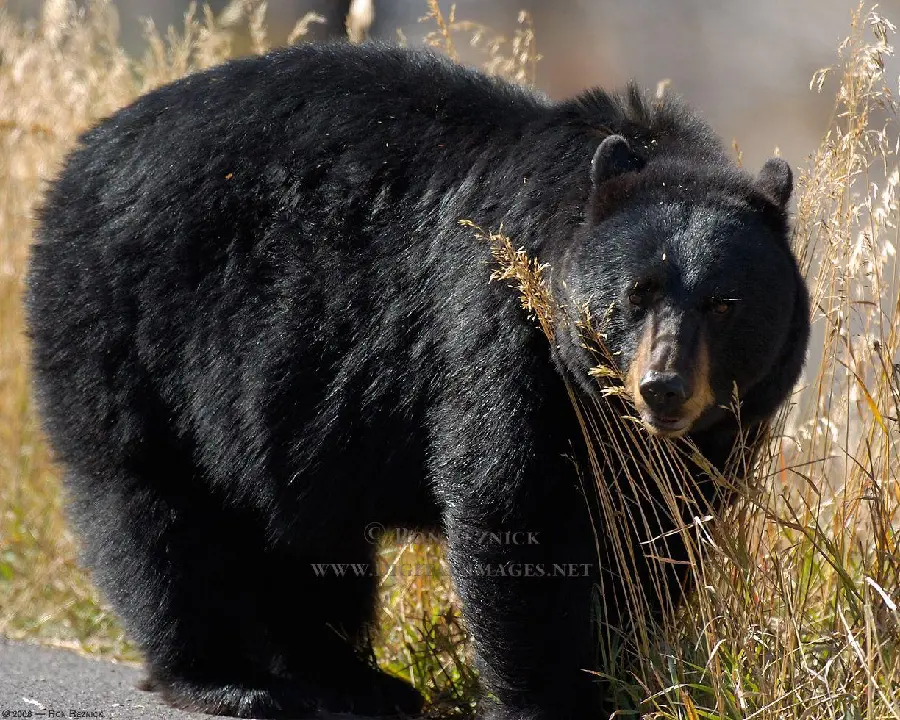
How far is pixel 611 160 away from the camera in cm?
397

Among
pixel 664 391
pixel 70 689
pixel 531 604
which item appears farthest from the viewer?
pixel 70 689

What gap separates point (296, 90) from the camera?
4.69 m

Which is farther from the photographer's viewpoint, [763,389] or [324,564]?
[324,564]

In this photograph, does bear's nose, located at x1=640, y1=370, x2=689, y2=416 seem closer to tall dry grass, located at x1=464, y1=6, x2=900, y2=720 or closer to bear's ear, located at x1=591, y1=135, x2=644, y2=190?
tall dry grass, located at x1=464, y1=6, x2=900, y2=720

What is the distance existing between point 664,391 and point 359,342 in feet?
4.35

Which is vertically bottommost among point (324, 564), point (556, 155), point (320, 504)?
point (324, 564)

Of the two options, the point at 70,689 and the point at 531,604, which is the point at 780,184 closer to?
the point at 531,604

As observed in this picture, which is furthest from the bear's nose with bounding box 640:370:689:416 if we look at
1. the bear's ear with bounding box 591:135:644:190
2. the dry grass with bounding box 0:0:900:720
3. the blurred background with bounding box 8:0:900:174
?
the blurred background with bounding box 8:0:900:174

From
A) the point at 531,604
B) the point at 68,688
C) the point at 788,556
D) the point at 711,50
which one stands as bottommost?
the point at 68,688

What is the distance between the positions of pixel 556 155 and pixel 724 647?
5.80 feet

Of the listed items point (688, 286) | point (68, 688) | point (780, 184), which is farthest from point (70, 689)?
point (780, 184)

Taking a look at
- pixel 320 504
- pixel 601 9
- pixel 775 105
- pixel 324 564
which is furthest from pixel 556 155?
pixel 601 9

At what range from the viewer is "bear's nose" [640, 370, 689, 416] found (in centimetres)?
351

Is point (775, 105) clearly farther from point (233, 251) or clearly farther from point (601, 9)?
point (233, 251)
